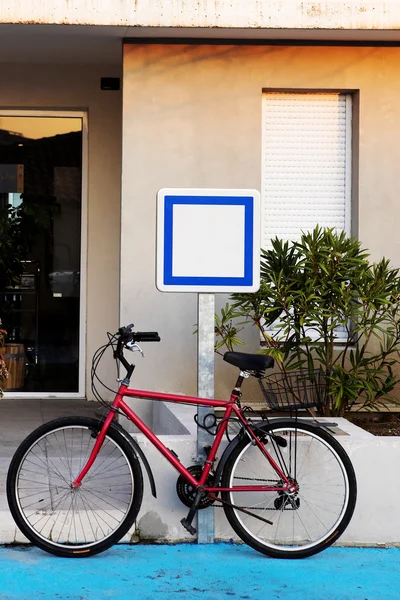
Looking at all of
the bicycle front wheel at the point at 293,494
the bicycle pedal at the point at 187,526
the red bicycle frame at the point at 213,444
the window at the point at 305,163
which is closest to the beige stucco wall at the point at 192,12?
the window at the point at 305,163

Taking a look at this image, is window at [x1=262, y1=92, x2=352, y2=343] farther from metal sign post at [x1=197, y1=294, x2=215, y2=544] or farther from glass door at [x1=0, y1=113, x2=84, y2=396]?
metal sign post at [x1=197, y1=294, x2=215, y2=544]

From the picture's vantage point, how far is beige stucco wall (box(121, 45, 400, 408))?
25.2 feet

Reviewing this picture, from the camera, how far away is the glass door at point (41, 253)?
9.65 metres

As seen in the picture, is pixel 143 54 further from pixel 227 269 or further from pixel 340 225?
pixel 227 269

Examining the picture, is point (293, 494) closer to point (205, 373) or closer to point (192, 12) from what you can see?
point (205, 373)

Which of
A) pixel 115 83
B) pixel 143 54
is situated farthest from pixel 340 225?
pixel 115 83

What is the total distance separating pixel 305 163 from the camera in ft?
26.1

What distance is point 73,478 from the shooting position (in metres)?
5.00

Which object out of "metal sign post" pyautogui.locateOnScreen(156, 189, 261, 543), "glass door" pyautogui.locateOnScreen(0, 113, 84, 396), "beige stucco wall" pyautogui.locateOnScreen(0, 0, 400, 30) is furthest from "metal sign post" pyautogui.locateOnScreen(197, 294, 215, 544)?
"glass door" pyautogui.locateOnScreen(0, 113, 84, 396)

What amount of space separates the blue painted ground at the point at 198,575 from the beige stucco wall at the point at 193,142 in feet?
9.36

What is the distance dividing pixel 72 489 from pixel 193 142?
12.1 feet

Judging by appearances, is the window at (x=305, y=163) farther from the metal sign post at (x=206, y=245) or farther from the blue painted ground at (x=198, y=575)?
the blue painted ground at (x=198, y=575)

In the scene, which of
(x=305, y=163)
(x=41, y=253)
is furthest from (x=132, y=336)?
(x=41, y=253)

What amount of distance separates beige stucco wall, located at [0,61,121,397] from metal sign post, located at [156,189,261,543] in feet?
14.9
